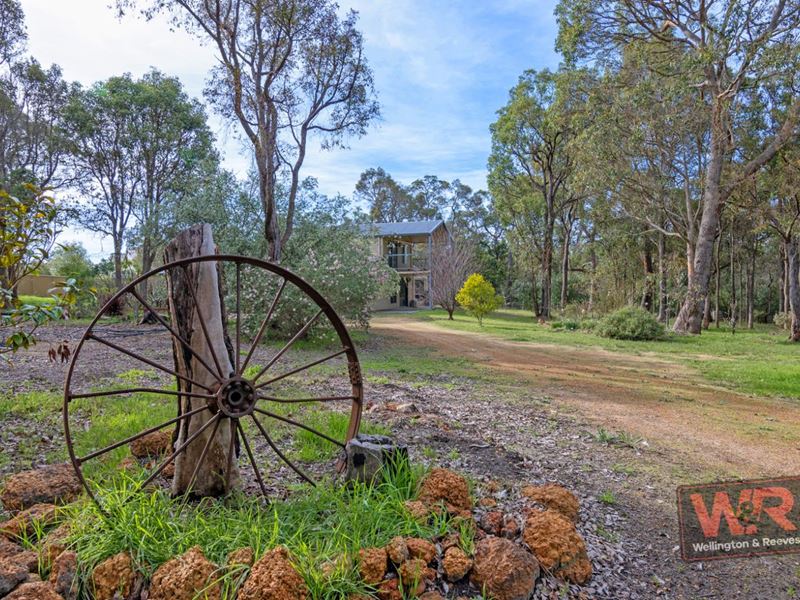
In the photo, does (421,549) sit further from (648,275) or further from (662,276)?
(648,275)

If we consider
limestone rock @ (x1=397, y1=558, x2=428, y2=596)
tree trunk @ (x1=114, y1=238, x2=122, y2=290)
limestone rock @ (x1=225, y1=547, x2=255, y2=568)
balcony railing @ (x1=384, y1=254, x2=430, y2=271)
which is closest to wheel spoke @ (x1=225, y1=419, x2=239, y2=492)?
limestone rock @ (x1=225, y1=547, x2=255, y2=568)

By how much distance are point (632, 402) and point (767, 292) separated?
3364cm

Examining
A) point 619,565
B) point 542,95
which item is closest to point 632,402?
point 619,565

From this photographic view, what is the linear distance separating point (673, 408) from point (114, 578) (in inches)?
242

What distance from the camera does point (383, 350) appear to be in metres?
11.4

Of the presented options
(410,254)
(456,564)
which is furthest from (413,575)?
(410,254)

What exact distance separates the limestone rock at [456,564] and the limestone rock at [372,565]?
0.29 meters

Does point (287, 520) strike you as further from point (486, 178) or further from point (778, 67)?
point (486, 178)

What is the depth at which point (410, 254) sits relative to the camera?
107 ft

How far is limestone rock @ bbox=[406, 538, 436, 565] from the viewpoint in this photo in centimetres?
204

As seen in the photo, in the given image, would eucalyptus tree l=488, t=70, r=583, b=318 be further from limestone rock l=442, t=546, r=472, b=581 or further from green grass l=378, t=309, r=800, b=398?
limestone rock l=442, t=546, r=472, b=581

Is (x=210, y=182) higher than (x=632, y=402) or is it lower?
higher

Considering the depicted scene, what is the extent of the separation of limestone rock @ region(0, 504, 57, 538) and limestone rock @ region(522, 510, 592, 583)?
7.36 feet

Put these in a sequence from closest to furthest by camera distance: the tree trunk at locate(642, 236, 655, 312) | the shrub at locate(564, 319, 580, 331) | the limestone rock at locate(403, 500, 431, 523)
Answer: the limestone rock at locate(403, 500, 431, 523), the shrub at locate(564, 319, 580, 331), the tree trunk at locate(642, 236, 655, 312)
